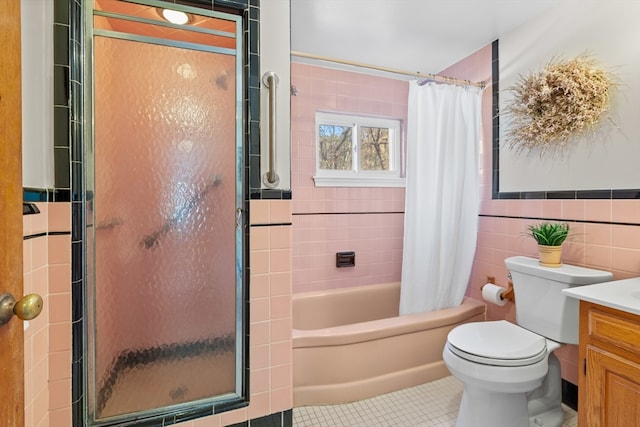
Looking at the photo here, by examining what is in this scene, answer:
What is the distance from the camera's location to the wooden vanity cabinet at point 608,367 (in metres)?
1.11

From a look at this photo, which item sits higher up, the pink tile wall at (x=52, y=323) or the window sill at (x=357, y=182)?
the window sill at (x=357, y=182)

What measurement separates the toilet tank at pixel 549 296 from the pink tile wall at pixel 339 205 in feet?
3.81

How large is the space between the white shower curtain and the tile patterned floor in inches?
25.2

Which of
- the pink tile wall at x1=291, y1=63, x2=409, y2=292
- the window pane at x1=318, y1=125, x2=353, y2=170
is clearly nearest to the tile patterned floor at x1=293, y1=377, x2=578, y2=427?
the pink tile wall at x1=291, y1=63, x2=409, y2=292

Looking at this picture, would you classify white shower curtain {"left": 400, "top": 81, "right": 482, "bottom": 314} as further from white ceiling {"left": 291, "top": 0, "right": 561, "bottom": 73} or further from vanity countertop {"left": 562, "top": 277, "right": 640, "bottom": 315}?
vanity countertop {"left": 562, "top": 277, "right": 640, "bottom": 315}

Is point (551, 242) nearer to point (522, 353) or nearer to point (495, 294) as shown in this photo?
point (495, 294)

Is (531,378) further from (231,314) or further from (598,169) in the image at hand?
(231,314)

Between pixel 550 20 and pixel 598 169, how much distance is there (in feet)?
3.11

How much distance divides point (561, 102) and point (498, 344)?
52.6 inches

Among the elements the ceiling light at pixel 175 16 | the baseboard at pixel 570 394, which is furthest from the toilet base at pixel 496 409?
the ceiling light at pixel 175 16

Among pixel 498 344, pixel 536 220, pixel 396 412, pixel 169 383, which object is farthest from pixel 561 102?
pixel 169 383

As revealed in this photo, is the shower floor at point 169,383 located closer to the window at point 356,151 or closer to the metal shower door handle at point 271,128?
the metal shower door handle at point 271,128

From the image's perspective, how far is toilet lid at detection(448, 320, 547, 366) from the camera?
1445 millimetres

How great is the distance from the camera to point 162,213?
1232 mm
